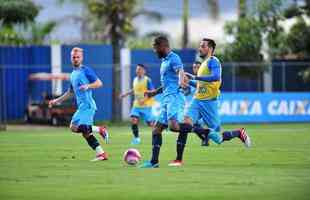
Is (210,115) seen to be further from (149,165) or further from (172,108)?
(149,165)

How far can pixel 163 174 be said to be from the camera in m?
15.0

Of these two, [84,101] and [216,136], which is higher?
[84,101]

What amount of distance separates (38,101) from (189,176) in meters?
29.8

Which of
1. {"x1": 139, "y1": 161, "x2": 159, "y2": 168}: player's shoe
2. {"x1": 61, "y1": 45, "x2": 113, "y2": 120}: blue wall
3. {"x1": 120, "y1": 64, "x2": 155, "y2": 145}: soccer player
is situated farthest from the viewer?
{"x1": 61, "y1": 45, "x2": 113, "y2": 120}: blue wall

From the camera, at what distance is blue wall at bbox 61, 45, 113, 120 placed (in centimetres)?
4512

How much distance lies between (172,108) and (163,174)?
195 centimetres

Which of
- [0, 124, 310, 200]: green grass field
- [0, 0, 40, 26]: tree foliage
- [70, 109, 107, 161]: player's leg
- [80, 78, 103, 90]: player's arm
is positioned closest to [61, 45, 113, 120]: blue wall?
[0, 0, 40, 26]: tree foliage

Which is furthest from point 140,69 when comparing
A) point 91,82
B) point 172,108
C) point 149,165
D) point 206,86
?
point 149,165

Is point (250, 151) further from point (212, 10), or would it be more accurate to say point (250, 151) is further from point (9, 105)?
point (212, 10)

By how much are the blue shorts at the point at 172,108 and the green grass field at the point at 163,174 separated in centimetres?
82

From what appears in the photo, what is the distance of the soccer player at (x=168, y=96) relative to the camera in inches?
653

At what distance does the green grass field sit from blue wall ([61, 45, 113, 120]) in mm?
22259

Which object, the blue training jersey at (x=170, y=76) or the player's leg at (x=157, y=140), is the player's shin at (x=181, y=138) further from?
the blue training jersey at (x=170, y=76)

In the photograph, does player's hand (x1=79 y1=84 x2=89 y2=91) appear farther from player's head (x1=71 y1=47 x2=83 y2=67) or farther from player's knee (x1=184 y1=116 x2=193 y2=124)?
player's knee (x1=184 y1=116 x2=193 y2=124)
